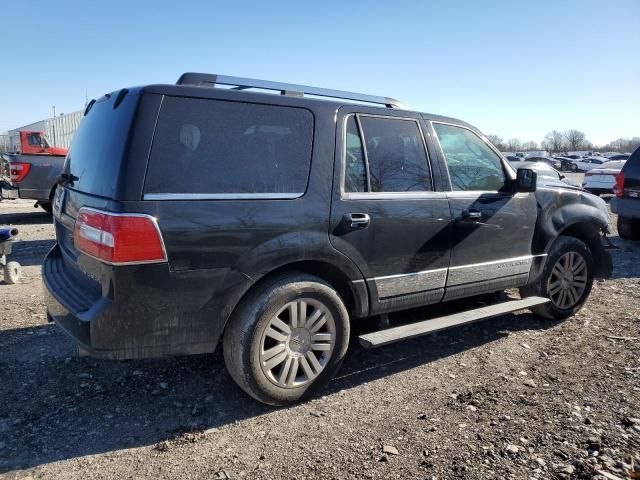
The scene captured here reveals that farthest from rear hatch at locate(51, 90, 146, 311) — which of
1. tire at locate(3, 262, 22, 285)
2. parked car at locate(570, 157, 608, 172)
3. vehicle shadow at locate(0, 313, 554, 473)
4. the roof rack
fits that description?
parked car at locate(570, 157, 608, 172)

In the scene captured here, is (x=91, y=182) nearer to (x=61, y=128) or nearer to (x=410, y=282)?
(x=410, y=282)

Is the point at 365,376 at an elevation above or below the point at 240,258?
below

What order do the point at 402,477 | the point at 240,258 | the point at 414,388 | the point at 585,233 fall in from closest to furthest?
the point at 402,477, the point at 240,258, the point at 414,388, the point at 585,233

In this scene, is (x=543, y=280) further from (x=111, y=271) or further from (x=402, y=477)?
(x=111, y=271)

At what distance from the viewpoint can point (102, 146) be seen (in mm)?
2869

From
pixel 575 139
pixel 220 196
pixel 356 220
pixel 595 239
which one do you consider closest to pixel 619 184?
pixel 595 239

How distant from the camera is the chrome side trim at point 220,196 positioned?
2607mm

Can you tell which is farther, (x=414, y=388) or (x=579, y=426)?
(x=414, y=388)

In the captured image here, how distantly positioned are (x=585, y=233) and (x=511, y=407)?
2631mm

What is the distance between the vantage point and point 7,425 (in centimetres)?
287

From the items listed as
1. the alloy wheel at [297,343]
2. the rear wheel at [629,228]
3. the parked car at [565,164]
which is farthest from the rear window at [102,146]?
the parked car at [565,164]

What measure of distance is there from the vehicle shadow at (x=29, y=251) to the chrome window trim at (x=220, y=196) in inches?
215

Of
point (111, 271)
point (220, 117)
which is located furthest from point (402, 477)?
point (220, 117)

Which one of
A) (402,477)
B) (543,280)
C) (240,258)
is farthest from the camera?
(543,280)
